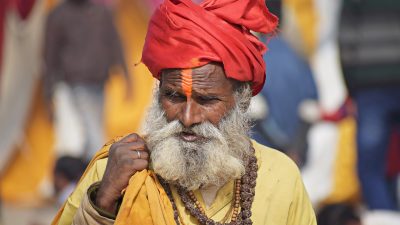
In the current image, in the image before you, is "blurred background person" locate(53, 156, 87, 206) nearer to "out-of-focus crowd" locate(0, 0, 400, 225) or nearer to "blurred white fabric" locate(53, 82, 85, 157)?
"out-of-focus crowd" locate(0, 0, 400, 225)

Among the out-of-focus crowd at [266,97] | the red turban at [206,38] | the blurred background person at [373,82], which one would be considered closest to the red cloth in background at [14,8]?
the out-of-focus crowd at [266,97]

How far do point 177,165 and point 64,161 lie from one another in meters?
3.76

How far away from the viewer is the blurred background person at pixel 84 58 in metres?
10.4

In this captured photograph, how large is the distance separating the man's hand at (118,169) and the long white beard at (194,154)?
66 millimetres

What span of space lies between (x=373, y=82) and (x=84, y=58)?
266cm

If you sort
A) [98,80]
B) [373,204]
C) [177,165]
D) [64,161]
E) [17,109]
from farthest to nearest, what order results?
[17,109], [98,80], [373,204], [64,161], [177,165]

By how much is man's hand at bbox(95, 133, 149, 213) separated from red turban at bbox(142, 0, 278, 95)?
31 centimetres

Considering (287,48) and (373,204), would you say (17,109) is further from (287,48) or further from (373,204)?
(373,204)

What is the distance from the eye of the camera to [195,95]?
178 inches

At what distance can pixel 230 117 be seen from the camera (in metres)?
4.65

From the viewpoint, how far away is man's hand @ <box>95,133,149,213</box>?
14.5ft

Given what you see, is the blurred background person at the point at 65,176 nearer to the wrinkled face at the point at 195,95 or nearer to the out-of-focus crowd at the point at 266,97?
the out-of-focus crowd at the point at 266,97

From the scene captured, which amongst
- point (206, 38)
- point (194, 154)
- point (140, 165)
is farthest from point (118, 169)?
point (206, 38)

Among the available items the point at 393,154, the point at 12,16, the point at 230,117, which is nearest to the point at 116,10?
the point at 12,16
